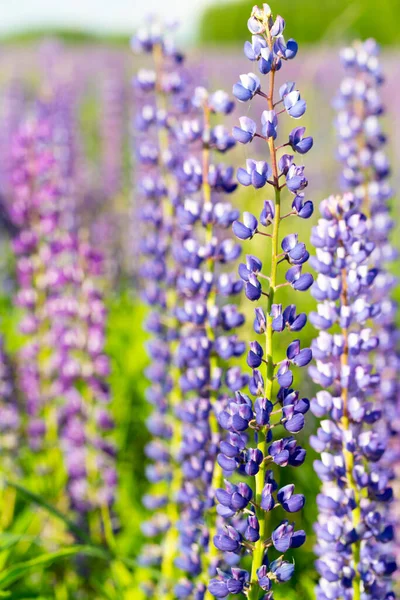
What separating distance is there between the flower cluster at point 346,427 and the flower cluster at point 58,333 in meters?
1.53

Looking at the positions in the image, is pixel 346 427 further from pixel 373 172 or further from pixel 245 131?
pixel 373 172

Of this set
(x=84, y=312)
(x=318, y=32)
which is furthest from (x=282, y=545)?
(x=318, y=32)

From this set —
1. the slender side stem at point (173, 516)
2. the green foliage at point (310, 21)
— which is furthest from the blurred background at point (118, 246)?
the green foliage at point (310, 21)

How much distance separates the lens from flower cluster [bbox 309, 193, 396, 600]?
1.88 m

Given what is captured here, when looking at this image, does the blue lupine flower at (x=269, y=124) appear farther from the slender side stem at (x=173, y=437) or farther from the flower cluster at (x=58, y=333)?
the flower cluster at (x=58, y=333)

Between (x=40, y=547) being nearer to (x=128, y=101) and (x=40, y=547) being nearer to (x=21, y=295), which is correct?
(x=21, y=295)

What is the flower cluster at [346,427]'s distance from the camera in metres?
1.88

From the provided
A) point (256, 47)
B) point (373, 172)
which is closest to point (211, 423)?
point (256, 47)

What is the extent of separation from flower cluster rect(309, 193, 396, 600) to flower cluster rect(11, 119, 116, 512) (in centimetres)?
153

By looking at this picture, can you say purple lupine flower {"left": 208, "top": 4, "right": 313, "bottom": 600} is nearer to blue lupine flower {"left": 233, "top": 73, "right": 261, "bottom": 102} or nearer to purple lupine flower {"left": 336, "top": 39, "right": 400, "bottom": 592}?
blue lupine flower {"left": 233, "top": 73, "right": 261, "bottom": 102}

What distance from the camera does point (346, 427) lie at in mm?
1916

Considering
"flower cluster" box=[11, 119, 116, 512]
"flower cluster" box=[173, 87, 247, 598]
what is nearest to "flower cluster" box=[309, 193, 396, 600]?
"flower cluster" box=[173, 87, 247, 598]

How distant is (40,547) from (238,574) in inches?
77.2

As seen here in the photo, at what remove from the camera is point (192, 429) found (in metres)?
2.30
